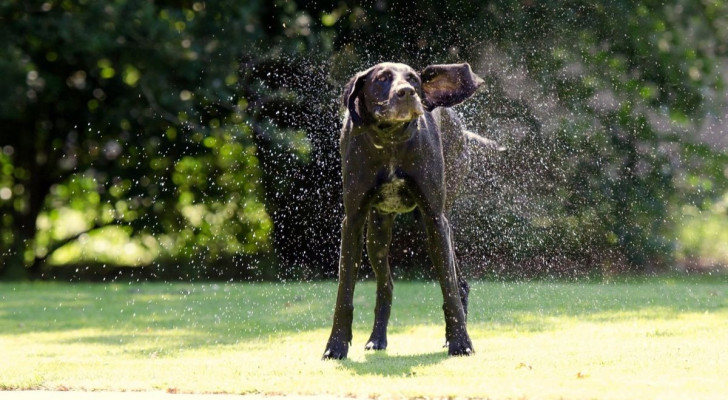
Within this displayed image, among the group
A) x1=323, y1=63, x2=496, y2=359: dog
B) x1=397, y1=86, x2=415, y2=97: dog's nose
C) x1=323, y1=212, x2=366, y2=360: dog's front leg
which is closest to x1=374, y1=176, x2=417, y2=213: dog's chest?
x1=323, y1=63, x2=496, y2=359: dog

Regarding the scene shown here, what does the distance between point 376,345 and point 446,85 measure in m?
1.73

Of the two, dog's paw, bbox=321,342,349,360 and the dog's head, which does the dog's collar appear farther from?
dog's paw, bbox=321,342,349,360

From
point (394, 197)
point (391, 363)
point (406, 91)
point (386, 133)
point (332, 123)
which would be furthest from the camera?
point (332, 123)

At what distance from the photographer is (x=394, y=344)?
6973mm

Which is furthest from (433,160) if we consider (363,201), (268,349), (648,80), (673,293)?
(648,80)

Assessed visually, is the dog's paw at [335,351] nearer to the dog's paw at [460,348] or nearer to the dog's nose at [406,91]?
the dog's paw at [460,348]

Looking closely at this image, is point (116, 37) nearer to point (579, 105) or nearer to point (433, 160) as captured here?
point (579, 105)

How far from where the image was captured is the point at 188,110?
52.9 ft

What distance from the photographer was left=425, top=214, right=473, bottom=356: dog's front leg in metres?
6.14

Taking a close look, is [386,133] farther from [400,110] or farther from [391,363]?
[391,363]

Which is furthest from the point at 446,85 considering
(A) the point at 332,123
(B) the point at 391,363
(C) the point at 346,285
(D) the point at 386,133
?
(A) the point at 332,123

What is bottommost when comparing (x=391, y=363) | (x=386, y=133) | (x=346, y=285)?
(x=391, y=363)

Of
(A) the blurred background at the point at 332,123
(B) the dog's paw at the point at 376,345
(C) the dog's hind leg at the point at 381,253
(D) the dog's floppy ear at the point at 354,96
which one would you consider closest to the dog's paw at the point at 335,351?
(B) the dog's paw at the point at 376,345

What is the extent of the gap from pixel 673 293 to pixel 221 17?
8374mm
